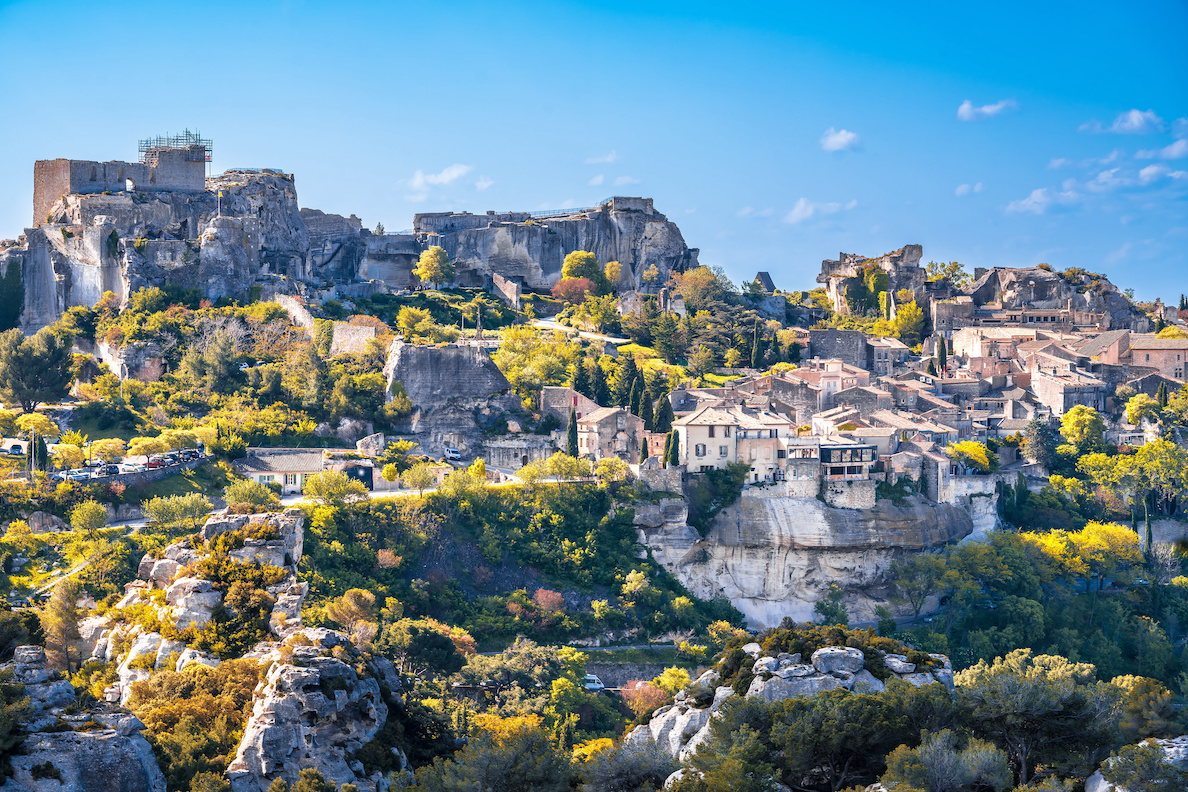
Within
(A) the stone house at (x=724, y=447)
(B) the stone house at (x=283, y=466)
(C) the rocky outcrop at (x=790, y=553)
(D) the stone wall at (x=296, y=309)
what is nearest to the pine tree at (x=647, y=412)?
(A) the stone house at (x=724, y=447)

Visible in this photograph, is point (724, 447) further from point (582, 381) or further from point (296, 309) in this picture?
point (296, 309)

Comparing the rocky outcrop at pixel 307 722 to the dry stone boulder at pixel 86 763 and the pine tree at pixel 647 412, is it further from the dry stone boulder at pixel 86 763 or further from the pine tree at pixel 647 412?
the pine tree at pixel 647 412

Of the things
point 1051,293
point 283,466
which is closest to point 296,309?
point 283,466

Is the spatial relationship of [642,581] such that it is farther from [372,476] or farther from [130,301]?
[130,301]

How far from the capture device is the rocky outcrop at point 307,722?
28.6m

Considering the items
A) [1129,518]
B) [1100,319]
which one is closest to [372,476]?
[1129,518]

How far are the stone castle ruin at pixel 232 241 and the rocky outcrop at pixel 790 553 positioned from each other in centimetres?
2753

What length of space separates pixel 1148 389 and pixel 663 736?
154 ft

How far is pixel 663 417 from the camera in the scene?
192 ft

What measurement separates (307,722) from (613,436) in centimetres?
3063

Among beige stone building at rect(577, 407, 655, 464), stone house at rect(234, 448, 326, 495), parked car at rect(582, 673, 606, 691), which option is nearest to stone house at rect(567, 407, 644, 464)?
Result: beige stone building at rect(577, 407, 655, 464)

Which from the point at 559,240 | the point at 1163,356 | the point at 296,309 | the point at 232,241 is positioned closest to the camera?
the point at 296,309

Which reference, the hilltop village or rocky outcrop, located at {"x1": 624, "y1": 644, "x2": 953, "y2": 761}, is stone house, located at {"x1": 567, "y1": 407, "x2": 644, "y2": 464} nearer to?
the hilltop village

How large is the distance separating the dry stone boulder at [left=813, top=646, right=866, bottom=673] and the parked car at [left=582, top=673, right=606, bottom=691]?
42.7 ft
